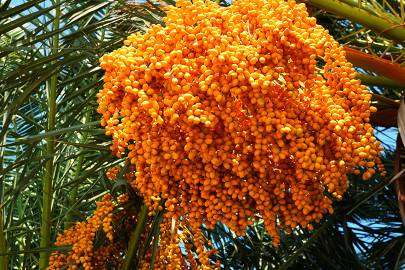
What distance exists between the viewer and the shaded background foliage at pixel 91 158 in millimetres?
3014

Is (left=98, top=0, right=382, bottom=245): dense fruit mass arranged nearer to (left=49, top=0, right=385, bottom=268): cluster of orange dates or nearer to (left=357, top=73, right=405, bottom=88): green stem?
(left=49, top=0, right=385, bottom=268): cluster of orange dates

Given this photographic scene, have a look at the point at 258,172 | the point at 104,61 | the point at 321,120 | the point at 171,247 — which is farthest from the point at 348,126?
the point at 171,247

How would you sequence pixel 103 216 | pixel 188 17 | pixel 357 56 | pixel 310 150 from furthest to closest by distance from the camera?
pixel 103 216
pixel 357 56
pixel 188 17
pixel 310 150

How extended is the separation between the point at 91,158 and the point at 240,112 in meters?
2.34

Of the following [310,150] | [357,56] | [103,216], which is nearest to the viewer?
[310,150]

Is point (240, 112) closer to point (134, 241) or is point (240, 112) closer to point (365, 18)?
point (365, 18)

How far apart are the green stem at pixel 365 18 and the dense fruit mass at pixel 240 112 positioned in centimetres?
51

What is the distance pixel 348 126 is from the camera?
6.53 ft

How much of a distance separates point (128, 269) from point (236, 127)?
143 cm

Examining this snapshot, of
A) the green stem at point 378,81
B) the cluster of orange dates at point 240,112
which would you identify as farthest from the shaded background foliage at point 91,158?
the cluster of orange dates at point 240,112

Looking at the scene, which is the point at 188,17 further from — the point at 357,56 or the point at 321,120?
the point at 357,56

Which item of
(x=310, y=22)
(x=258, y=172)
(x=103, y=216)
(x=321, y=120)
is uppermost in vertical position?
(x=310, y=22)

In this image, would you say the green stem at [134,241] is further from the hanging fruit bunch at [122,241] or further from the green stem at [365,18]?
the green stem at [365,18]

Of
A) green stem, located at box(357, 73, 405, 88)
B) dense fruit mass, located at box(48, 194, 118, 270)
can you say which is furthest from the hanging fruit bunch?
green stem, located at box(357, 73, 405, 88)
